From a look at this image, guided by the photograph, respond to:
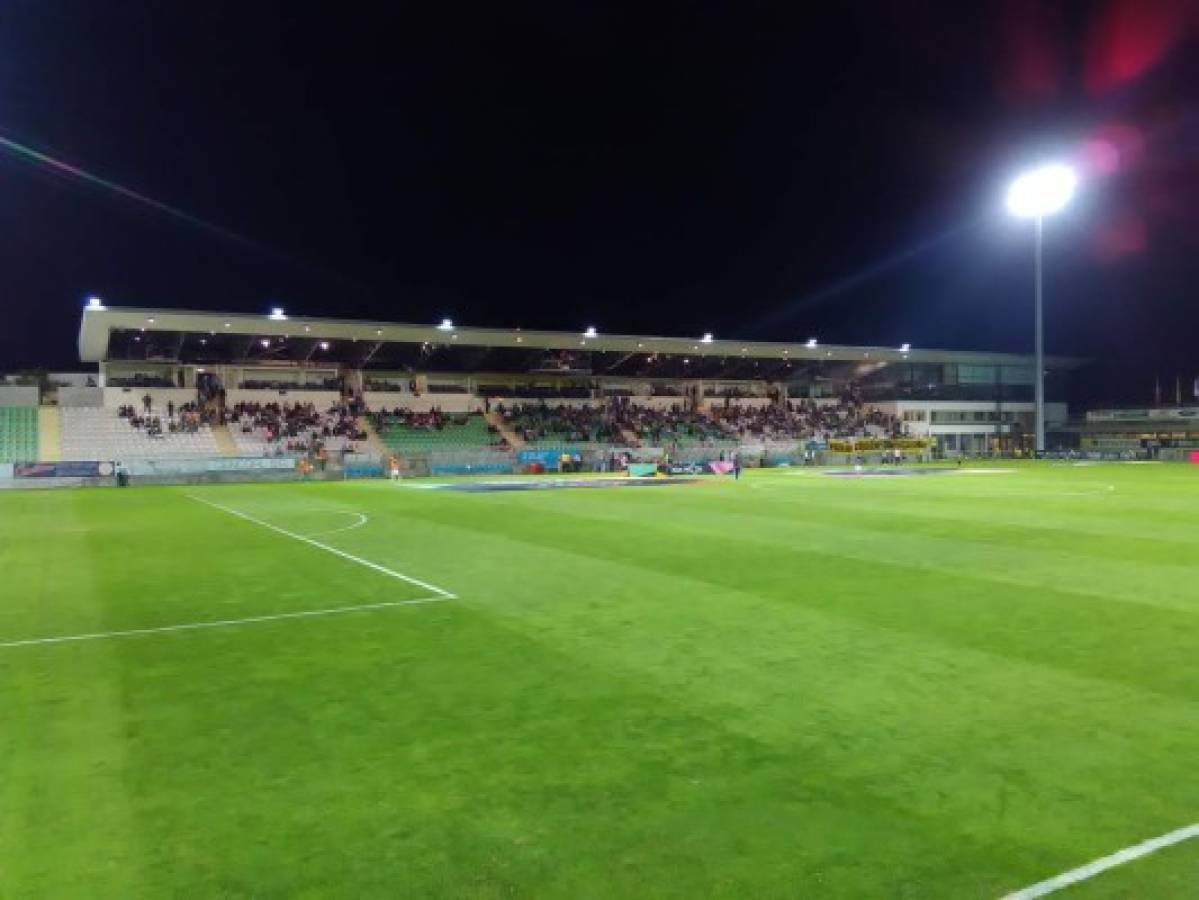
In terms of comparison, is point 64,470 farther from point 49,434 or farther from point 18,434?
point 18,434

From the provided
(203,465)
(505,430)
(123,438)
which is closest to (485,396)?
(505,430)

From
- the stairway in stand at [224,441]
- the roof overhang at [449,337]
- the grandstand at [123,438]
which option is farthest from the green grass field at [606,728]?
the stairway in stand at [224,441]

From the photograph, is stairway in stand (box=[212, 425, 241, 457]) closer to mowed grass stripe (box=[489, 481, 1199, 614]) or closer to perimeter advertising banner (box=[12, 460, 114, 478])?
perimeter advertising banner (box=[12, 460, 114, 478])

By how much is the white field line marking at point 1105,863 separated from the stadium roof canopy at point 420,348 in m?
46.9

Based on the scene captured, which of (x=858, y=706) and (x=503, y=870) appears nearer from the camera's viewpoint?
(x=503, y=870)

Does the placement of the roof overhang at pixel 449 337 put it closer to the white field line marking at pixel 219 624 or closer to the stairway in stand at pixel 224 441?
the stairway in stand at pixel 224 441

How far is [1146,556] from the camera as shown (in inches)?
550

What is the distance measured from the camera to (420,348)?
56875 mm

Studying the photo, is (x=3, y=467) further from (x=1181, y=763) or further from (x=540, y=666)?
(x=1181, y=763)

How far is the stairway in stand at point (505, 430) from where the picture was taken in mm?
58066

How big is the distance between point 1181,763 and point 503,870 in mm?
4158

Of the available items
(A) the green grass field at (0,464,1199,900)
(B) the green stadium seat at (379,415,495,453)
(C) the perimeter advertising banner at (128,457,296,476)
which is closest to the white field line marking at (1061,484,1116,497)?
(A) the green grass field at (0,464,1199,900)

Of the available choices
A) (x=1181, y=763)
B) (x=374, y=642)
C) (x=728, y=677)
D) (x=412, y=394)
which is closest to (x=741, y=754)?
(x=728, y=677)

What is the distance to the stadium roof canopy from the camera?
46750 millimetres
